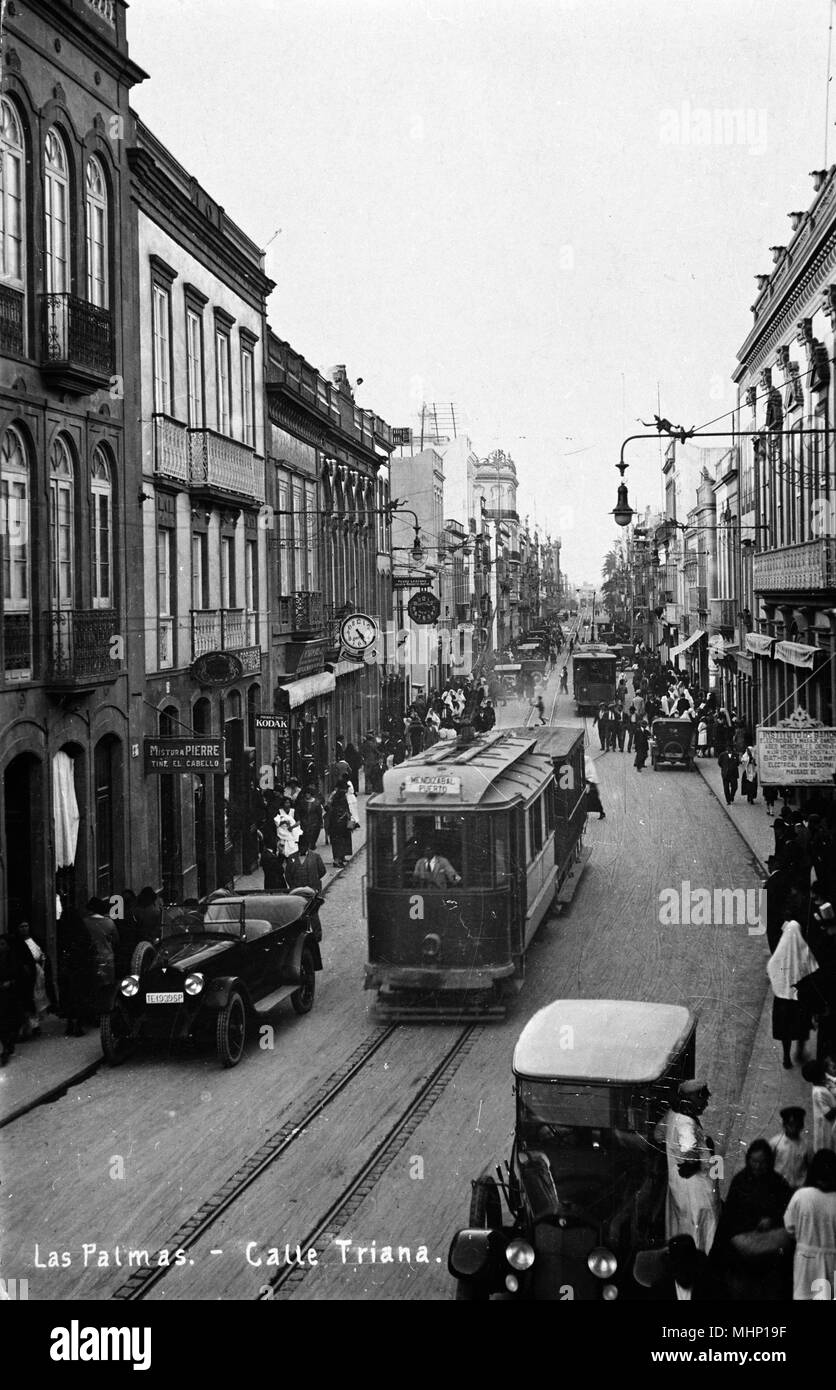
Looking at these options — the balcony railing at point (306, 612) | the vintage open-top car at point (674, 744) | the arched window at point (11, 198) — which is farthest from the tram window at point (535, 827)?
the vintage open-top car at point (674, 744)

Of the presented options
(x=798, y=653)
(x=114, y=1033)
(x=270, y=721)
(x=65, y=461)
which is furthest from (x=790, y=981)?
(x=798, y=653)

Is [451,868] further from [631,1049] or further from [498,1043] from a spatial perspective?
[631,1049]

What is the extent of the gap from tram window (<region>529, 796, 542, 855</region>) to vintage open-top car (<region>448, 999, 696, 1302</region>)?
8415 mm

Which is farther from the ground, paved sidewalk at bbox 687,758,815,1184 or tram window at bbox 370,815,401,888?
tram window at bbox 370,815,401,888

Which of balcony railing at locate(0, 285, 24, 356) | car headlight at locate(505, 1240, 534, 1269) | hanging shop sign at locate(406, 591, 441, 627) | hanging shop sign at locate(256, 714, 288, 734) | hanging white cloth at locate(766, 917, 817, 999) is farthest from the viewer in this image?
hanging shop sign at locate(406, 591, 441, 627)

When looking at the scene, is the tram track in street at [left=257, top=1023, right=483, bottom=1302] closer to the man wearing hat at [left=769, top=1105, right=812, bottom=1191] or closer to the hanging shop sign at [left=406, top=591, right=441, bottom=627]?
the man wearing hat at [left=769, top=1105, right=812, bottom=1191]

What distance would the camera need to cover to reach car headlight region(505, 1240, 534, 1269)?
8078mm

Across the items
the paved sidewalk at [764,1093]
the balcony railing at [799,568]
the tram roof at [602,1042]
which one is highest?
the balcony railing at [799,568]

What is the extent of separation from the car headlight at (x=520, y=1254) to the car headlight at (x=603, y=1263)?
36 cm

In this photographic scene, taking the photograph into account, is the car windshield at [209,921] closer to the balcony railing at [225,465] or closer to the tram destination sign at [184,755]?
the tram destination sign at [184,755]

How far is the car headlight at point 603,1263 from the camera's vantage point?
7949mm

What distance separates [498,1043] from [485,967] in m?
1.12

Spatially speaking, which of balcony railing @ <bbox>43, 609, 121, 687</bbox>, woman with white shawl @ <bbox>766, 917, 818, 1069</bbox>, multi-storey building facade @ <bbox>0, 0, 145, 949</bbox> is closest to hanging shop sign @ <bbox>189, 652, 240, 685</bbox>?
multi-storey building facade @ <bbox>0, 0, 145, 949</bbox>
